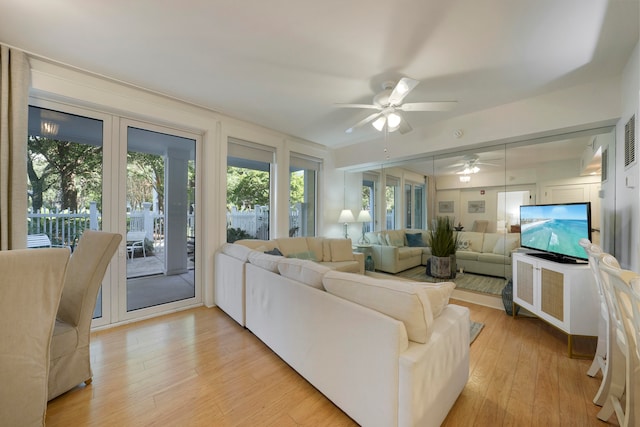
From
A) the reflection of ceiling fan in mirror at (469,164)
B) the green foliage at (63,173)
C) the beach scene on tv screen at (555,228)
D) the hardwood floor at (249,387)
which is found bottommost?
the hardwood floor at (249,387)

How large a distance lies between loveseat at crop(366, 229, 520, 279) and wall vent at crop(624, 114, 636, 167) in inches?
53.7

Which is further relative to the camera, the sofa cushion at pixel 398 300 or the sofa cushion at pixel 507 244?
the sofa cushion at pixel 507 244

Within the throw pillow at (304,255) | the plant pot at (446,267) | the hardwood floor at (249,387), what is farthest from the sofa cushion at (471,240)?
the throw pillow at (304,255)

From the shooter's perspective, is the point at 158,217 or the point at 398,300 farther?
the point at 158,217

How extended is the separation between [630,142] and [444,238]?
208 cm

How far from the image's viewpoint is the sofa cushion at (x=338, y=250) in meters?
4.00

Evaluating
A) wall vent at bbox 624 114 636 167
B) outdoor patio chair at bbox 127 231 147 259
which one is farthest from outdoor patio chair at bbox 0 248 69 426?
wall vent at bbox 624 114 636 167

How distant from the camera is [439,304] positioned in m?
1.39

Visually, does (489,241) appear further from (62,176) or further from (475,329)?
(62,176)

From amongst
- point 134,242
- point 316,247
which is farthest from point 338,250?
point 134,242

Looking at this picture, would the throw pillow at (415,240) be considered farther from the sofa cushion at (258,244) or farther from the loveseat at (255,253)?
the sofa cushion at (258,244)

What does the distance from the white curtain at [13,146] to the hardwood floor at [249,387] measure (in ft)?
4.07

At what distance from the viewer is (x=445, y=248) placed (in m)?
3.73

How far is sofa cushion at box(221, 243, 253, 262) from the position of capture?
2.64 meters
